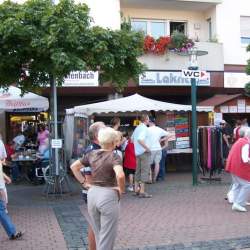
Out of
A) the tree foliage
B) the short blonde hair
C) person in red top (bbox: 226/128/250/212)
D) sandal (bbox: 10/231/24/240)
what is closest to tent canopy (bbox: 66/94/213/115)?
the tree foliage

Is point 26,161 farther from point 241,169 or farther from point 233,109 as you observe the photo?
point 233,109

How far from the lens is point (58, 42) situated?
10961 millimetres

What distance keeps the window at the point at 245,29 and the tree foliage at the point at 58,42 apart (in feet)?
35.4

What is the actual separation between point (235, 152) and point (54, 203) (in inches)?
157

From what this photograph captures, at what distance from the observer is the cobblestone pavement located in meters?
7.62

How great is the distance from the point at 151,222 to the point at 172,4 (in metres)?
13.6

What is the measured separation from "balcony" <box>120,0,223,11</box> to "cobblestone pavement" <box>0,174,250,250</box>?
9.80m

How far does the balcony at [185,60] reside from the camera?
19.9 m

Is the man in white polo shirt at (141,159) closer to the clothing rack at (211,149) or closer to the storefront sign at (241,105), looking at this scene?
the clothing rack at (211,149)

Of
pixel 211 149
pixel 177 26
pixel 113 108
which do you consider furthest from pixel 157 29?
pixel 211 149

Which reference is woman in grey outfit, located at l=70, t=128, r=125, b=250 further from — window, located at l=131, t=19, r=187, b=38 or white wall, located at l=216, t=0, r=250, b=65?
white wall, located at l=216, t=0, r=250, b=65

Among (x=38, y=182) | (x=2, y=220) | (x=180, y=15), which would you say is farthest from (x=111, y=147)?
(x=180, y=15)

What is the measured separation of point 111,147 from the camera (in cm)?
588

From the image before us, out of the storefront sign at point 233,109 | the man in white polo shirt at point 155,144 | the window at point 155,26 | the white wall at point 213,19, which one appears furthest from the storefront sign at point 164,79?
the man in white polo shirt at point 155,144
